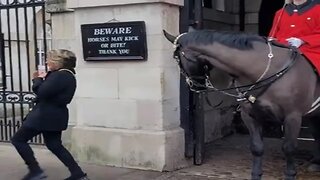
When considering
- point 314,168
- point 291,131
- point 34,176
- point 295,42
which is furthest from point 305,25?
point 34,176

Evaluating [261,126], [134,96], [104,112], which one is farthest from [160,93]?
[261,126]

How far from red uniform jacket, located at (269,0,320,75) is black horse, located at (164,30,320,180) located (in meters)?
0.36

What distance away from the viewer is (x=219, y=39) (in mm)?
4910

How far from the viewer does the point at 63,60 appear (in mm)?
5930

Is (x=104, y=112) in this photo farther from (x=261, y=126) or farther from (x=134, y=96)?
(x=261, y=126)

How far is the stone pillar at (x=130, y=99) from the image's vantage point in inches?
263

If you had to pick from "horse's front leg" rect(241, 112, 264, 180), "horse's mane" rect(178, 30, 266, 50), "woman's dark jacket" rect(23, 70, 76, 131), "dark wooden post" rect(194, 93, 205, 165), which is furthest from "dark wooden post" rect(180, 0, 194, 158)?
"horse's mane" rect(178, 30, 266, 50)

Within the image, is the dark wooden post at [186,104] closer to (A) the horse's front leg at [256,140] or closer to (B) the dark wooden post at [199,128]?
(B) the dark wooden post at [199,128]

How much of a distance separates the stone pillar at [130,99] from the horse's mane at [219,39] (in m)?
1.73

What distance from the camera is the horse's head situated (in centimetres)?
486

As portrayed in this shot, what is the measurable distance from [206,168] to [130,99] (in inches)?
55.0

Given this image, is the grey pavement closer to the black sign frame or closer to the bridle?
the black sign frame

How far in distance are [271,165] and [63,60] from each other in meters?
3.20

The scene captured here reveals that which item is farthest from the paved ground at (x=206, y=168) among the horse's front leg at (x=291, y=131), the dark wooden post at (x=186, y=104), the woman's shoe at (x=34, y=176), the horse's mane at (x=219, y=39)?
the horse's mane at (x=219, y=39)
